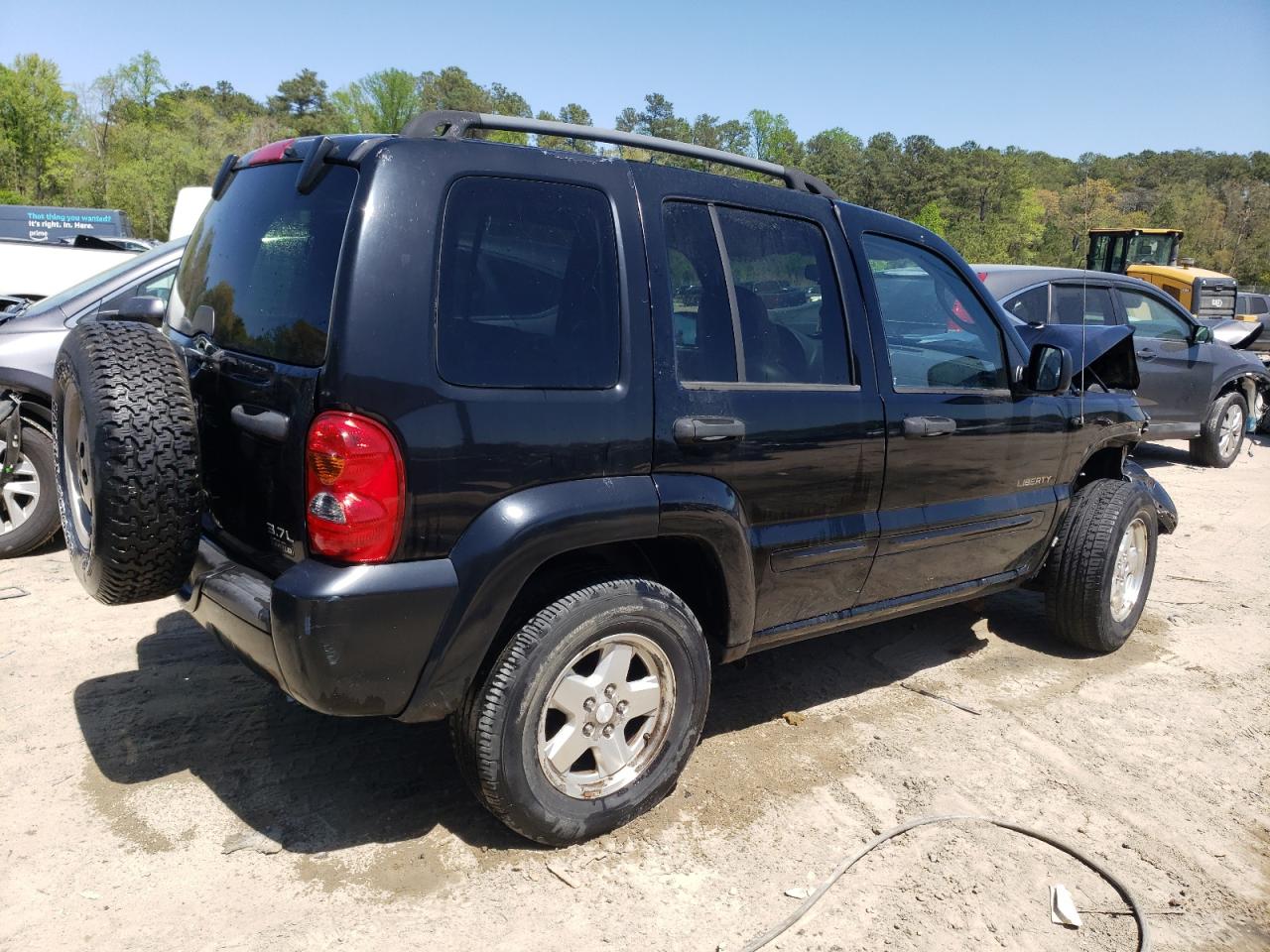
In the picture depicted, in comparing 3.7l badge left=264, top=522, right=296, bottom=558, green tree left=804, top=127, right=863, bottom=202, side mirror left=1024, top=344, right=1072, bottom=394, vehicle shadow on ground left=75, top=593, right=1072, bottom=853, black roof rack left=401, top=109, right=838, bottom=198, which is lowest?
vehicle shadow on ground left=75, top=593, right=1072, bottom=853

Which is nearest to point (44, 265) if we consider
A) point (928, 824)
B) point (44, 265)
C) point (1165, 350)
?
point (44, 265)

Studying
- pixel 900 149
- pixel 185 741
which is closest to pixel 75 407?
pixel 185 741

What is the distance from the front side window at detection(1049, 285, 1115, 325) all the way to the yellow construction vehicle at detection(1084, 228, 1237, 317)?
9945mm

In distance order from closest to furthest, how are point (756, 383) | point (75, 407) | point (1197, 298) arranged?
point (75, 407) → point (756, 383) → point (1197, 298)

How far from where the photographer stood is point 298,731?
3430 mm

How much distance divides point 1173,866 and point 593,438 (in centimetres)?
225

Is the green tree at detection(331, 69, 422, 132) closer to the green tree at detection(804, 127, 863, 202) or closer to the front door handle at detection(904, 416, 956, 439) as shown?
the green tree at detection(804, 127, 863, 202)

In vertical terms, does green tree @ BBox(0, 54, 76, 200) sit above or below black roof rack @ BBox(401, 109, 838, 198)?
above

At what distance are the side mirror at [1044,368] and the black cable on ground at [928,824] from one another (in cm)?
178

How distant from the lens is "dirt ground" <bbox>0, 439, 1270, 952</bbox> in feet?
8.29

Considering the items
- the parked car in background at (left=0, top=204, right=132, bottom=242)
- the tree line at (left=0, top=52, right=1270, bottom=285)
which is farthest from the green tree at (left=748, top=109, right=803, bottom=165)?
the parked car in background at (left=0, top=204, right=132, bottom=242)

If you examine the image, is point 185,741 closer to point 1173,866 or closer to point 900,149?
point 1173,866

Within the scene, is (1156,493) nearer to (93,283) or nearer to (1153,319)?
(1153,319)

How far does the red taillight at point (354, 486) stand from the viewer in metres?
2.30
